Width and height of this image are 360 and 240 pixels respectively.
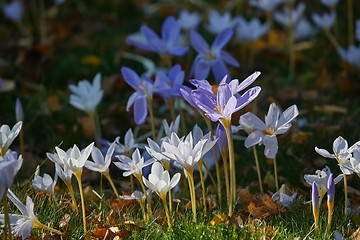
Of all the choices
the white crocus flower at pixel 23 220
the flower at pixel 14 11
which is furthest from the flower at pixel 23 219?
the flower at pixel 14 11

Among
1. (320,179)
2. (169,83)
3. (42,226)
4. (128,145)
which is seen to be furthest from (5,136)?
(320,179)

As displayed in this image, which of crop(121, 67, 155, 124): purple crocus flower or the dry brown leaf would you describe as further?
crop(121, 67, 155, 124): purple crocus flower

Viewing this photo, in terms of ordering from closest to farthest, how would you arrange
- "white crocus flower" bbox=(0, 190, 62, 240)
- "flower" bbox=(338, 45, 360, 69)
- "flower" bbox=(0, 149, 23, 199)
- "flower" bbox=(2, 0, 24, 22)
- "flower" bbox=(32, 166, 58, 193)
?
A: "flower" bbox=(0, 149, 23, 199) → "white crocus flower" bbox=(0, 190, 62, 240) → "flower" bbox=(32, 166, 58, 193) → "flower" bbox=(338, 45, 360, 69) → "flower" bbox=(2, 0, 24, 22)

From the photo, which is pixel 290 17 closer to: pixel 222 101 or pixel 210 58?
pixel 210 58

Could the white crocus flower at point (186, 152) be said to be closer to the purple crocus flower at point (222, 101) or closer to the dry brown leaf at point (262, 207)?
the purple crocus flower at point (222, 101)

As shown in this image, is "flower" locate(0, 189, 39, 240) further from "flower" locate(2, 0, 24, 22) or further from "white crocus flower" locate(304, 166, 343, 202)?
"flower" locate(2, 0, 24, 22)

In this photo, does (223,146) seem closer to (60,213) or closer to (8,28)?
(60,213)

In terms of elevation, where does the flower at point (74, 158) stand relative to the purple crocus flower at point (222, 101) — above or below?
below

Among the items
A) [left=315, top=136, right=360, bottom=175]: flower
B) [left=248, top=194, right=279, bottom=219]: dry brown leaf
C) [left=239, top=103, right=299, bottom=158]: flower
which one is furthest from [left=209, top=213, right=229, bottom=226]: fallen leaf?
[left=315, top=136, right=360, bottom=175]: flower
